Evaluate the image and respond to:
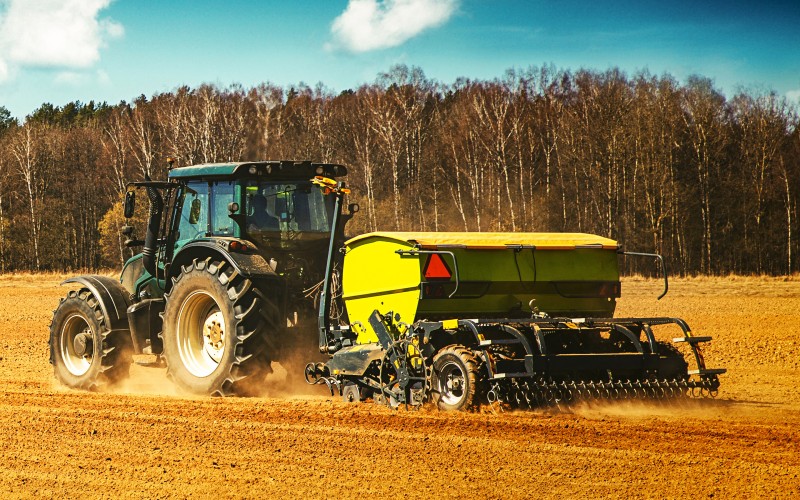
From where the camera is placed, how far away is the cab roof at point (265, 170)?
379 inches

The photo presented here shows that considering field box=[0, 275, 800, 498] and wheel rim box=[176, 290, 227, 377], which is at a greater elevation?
wheel rim box=[176, 290, 227, 377]

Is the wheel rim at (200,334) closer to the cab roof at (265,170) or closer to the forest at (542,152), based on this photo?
the cab roof at (265,170)

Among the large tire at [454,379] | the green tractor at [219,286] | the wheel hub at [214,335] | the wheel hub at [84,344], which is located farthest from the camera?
the wheel hub at [84,344]

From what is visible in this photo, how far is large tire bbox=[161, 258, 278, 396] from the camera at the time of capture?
8.97 m

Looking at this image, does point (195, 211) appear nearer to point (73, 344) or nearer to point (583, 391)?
point (73, 344)

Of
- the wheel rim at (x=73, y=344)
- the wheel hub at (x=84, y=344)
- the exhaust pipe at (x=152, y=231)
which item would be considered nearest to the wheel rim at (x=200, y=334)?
the exhaust pipe at (x=152, y=231)

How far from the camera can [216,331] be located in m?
9.66

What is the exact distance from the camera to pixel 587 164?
4350 centimetres

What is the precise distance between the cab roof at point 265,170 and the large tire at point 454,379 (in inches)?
109

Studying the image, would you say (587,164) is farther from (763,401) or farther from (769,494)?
(769,494)

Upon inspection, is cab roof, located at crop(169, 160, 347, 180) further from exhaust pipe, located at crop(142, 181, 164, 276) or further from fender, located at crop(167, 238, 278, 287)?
fender, located at crop(167, 238, 278, 287)

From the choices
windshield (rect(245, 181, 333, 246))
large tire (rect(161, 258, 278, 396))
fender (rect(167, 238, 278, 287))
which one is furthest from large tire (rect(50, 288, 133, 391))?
windshield (rect(245, 181, 333, 246))

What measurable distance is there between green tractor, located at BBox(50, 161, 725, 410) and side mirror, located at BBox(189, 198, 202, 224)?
2 centimetres

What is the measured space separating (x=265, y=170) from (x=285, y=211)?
1.68 ft
